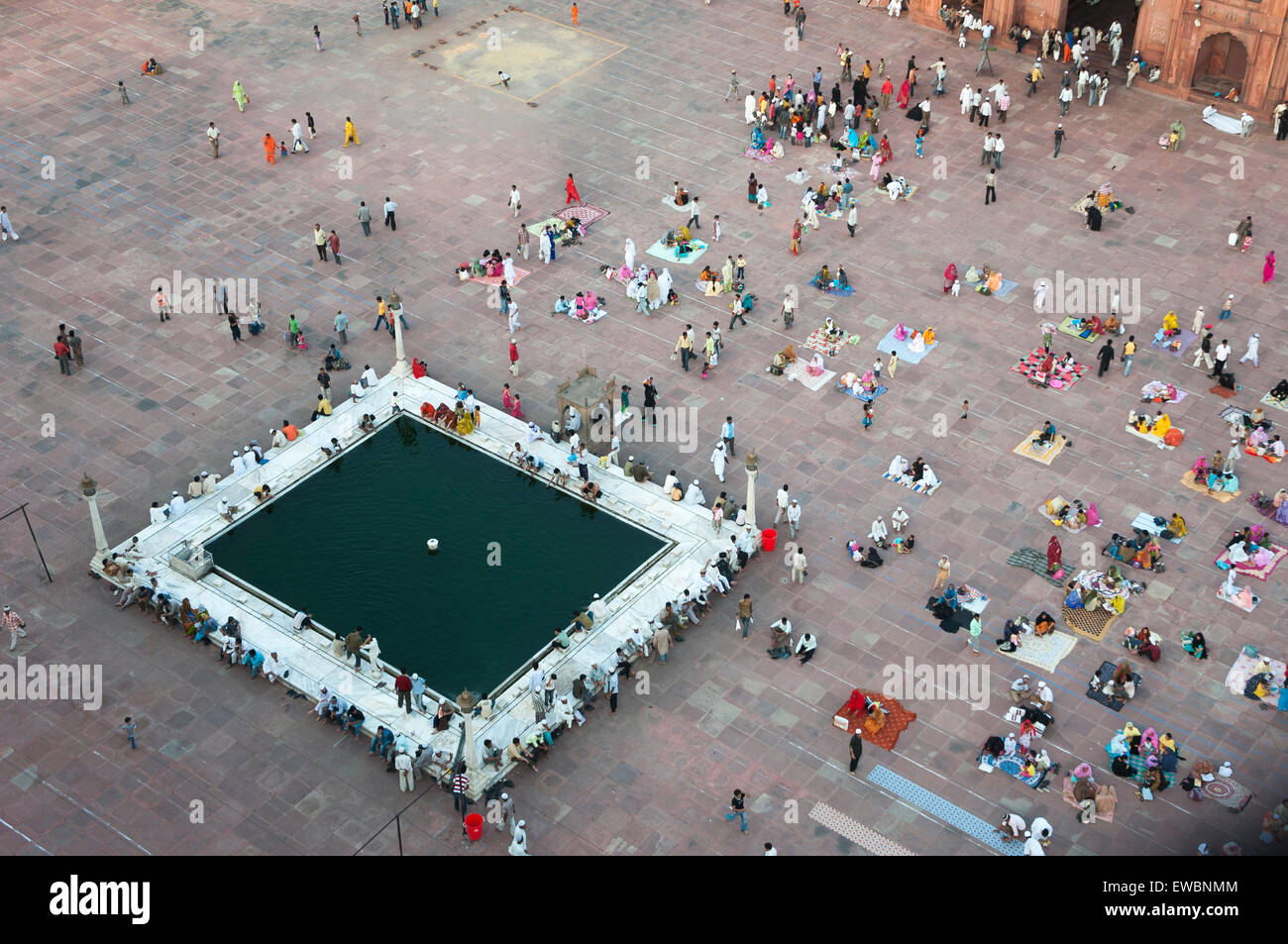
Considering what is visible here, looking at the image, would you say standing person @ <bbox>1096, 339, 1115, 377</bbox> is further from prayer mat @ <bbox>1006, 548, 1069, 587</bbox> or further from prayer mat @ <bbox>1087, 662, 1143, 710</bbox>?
prayer mat @ <bbox>1087, 662, 1143, 710</bbox>

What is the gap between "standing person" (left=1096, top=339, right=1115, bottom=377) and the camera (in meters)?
56.3

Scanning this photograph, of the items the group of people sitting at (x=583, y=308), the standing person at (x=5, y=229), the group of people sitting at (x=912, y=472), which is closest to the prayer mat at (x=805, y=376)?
the group of people sitting at (x=912, y=472)

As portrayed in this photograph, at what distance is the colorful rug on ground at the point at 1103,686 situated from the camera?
45.3m

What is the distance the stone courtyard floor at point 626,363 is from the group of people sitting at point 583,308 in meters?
0.89

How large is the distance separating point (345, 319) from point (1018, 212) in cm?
2751

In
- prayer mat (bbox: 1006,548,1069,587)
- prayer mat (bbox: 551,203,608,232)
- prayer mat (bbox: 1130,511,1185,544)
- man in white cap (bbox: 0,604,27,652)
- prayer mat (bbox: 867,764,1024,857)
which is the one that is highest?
prayer mat (bbox: 551,203,608,232)

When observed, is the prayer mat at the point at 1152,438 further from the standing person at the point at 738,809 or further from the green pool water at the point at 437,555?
the standing person at the point at 738,809

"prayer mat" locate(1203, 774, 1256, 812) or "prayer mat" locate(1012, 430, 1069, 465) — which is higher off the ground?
"prayer mat" locate(1012, 430, 1069, 465)

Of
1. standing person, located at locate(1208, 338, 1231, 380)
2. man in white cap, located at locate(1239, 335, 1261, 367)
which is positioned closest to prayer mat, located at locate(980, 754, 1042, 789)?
standing person, located at locate(1208, 338, 1231, 380)

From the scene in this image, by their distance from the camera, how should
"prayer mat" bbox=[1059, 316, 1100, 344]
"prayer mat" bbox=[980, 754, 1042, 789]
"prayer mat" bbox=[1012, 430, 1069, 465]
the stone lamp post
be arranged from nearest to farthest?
"prayer mat" bbox=[980, 754, 1042, 789], the stone lamp post, "prayer mat" bbox=[1012, 430, 1069, 465], "prayer mat" bbox=[1059, 316, 1100, 344]

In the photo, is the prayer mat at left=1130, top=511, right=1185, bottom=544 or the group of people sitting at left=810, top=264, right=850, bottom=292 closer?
the prayer mat at left=1130, top=511, right=1185, bottom=544

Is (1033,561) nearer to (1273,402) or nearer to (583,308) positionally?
(1273,402)

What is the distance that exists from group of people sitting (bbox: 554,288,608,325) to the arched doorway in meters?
31.2
